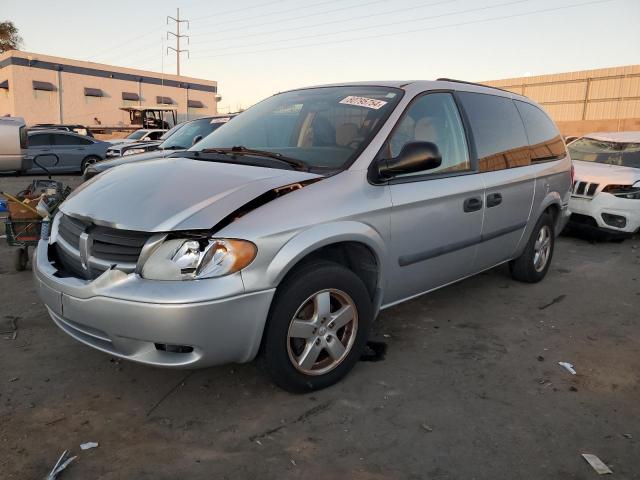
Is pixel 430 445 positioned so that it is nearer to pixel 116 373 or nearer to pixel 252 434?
pixel 252 434

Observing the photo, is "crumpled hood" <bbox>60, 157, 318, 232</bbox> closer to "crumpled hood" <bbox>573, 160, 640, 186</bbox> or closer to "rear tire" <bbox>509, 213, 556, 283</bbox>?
"rear tire" <bbox>509, 213, 556, 283</bbox>

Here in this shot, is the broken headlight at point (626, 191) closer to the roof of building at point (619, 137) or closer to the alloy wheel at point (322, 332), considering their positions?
the roof of building at point (619, 137)

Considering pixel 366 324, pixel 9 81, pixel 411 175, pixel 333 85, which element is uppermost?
pixel 9 81

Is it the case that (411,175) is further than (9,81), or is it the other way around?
(9,81)

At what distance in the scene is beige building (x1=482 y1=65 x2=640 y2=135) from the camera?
986 inches

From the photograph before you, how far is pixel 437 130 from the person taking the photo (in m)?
3.61

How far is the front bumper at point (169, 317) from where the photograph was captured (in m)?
2.33

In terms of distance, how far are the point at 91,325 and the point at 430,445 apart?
1.75 m

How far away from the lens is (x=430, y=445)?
8.13 feet

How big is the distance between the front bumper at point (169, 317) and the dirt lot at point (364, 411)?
1.31ft

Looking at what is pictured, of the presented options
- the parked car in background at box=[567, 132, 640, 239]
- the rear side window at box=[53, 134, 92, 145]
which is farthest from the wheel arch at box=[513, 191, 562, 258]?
the rear side window at box=[53, 134, 92, 145]

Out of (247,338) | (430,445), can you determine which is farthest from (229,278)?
(430,445)

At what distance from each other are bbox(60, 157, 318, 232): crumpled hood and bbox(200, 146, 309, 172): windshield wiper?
139mm

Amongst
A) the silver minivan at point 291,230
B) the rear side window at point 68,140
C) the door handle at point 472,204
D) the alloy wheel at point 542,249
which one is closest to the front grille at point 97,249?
the silver minivan at point 291,230
